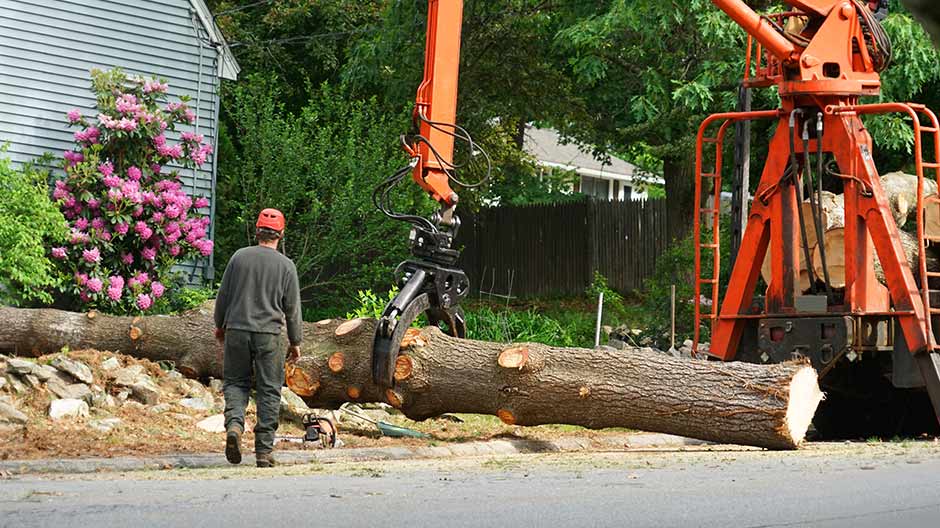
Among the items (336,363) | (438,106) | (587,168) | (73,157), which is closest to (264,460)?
(336,363)

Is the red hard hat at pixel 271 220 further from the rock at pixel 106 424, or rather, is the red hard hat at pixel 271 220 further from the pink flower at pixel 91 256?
the pink flower at pixel 91 256

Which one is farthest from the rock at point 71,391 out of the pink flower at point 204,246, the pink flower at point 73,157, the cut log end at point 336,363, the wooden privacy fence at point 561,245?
the wooden privacy fence at point 561,245

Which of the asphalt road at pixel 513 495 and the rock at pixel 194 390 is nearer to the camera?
the asphalt road at pixel 513 495

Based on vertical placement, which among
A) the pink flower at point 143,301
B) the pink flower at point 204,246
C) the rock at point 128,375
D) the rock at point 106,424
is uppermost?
the pink flower at point 204,246

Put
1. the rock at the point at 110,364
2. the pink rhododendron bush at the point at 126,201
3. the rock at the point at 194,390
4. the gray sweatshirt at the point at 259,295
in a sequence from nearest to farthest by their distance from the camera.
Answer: the gray sweatshirt at the point at 259,295
the rock at the point at 194,390
the rock at the point at 110,364
the pink rhododendron bush at the point at 126,201

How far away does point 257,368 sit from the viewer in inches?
377

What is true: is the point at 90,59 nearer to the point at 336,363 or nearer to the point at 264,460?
the point at 336,363

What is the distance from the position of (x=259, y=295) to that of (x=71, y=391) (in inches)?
122

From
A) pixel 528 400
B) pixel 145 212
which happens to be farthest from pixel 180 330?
pixel 145 212

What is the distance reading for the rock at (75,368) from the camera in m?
12.2

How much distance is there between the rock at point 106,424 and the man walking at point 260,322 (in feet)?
5.71

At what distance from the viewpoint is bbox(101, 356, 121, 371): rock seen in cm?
1276

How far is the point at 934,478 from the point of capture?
26.6ft

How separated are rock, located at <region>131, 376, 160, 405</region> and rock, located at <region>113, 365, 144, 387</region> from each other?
0.09 metres
